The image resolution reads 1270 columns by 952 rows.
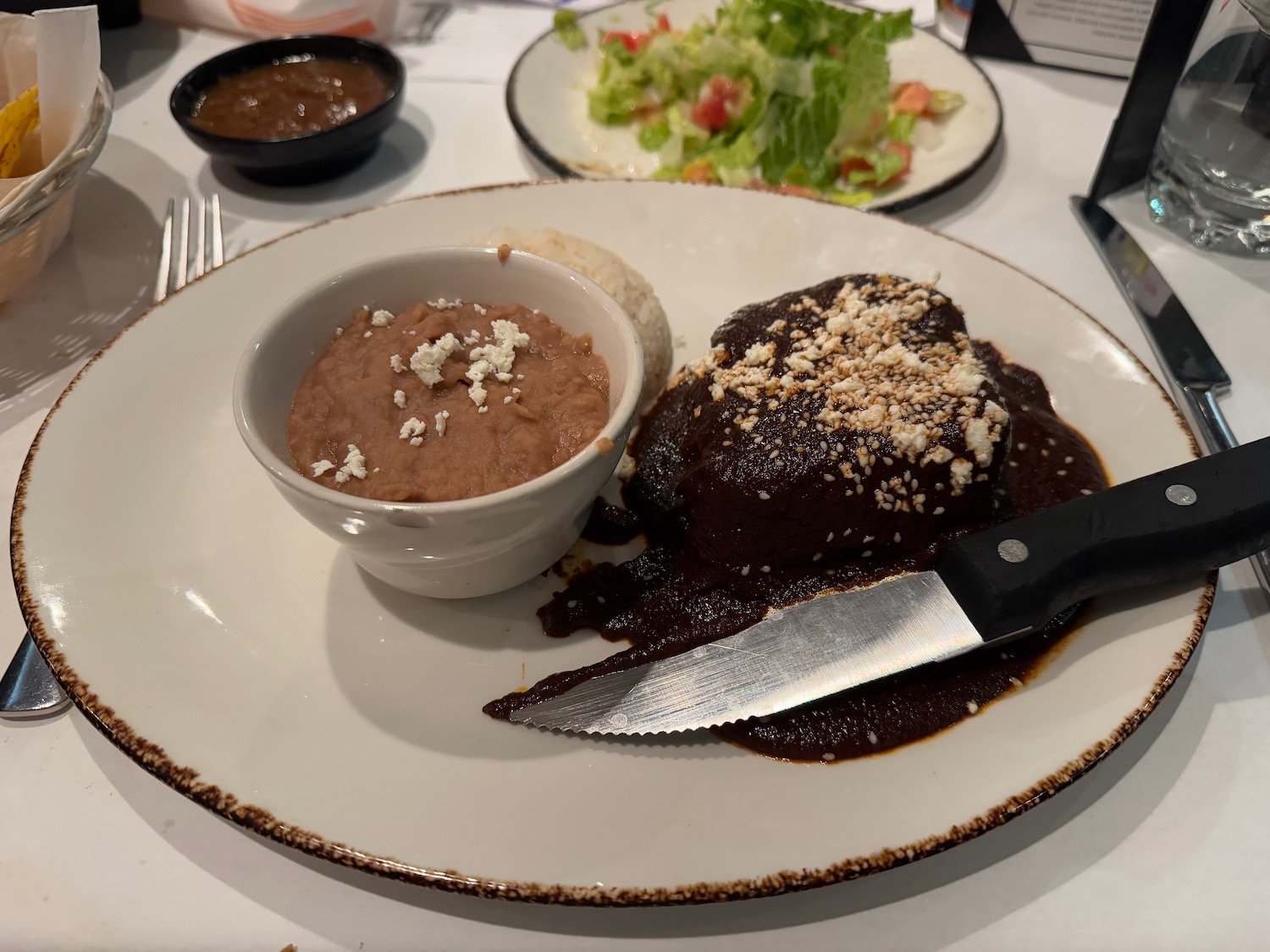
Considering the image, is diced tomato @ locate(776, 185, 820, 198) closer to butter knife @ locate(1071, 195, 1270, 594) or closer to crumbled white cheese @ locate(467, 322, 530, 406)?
butter knife @ locate(1071, 195, 1270, 594)

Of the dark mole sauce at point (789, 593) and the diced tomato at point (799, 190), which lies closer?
the dark mole sauce at point (789, 593)

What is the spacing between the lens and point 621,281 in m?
2.63

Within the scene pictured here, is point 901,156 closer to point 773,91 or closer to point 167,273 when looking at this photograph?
point 773,91

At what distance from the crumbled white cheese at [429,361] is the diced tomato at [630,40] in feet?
9.45

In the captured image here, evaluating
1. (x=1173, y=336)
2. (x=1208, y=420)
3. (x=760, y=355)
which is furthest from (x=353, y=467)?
(x=1173, y=336)

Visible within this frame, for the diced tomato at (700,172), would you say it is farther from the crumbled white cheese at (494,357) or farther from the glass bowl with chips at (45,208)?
the glass bowl with chips at (45,208)

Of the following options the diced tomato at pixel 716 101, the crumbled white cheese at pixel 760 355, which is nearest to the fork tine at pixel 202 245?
the crumbled white cheese at pixel 760 355

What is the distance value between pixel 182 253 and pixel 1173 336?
11.9 ft

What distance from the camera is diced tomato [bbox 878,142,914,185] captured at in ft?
11.8

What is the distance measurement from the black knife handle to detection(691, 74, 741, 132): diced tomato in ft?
8.86

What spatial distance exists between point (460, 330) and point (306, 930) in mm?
1377

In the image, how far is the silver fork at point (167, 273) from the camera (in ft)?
6.47

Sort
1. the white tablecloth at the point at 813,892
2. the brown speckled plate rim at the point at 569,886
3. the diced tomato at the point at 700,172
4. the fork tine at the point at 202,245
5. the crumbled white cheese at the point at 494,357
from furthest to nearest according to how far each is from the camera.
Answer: the diced tomato at the point at 700,172 → the fork tine at the point at 202,245 → the crumbled white cheese at the point at 494,357 → the white tablecloth at the point at 813,892 → the brown speckled plate rim at the point at 569,886

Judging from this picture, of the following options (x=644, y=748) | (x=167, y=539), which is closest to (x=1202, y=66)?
(x=644, y=748)
